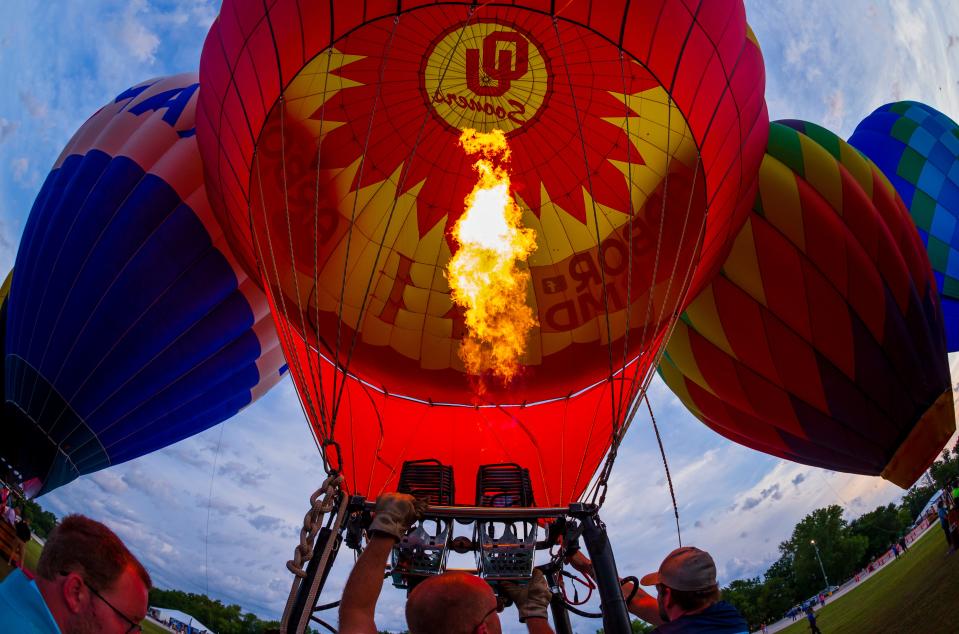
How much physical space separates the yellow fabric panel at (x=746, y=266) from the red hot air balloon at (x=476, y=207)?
1328 millimetres

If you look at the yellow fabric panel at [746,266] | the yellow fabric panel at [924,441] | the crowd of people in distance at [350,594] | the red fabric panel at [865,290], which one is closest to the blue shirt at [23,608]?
the crowd of people in distance at [350,594]

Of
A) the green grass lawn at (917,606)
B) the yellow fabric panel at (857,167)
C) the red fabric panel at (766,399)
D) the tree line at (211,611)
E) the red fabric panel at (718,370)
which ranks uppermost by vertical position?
the tree line at (211,611)

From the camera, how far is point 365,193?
5.54 metres

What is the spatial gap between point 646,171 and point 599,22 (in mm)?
1686

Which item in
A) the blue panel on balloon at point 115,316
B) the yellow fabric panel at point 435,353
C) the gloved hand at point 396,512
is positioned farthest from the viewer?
the blue panel on balloon at point 115,316

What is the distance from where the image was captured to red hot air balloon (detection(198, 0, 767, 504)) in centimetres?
431

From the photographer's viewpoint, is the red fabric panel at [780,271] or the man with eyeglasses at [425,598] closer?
the man with eyeglasses at [425,598]

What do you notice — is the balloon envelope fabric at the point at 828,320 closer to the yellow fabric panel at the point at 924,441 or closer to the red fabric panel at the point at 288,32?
the yellow fabric panel at the point at 924,441

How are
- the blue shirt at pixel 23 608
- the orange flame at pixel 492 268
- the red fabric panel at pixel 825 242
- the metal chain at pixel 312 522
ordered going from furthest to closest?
the red fabric panel at pixel 825 242 < the orange flame at pixel 492 268 < the metal chain at pixel 312 522 < the blue shirt at pixel 23 608

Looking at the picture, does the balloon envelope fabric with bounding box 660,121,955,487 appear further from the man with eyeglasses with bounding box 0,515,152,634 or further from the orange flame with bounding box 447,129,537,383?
the man with eyeglasses with bounding box 0,515,152,634

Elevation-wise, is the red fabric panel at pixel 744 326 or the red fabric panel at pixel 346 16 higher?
the red fabric panel at pixel 744 326

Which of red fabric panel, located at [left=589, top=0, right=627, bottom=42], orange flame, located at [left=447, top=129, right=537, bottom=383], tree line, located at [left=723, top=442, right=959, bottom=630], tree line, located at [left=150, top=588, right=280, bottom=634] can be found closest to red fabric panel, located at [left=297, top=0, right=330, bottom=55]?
red fabric panel, located at [left=589, top=0, right=627, bottom=42]

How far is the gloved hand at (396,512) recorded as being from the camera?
6.97 ft

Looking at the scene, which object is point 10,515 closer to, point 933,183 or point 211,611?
point 933,183
